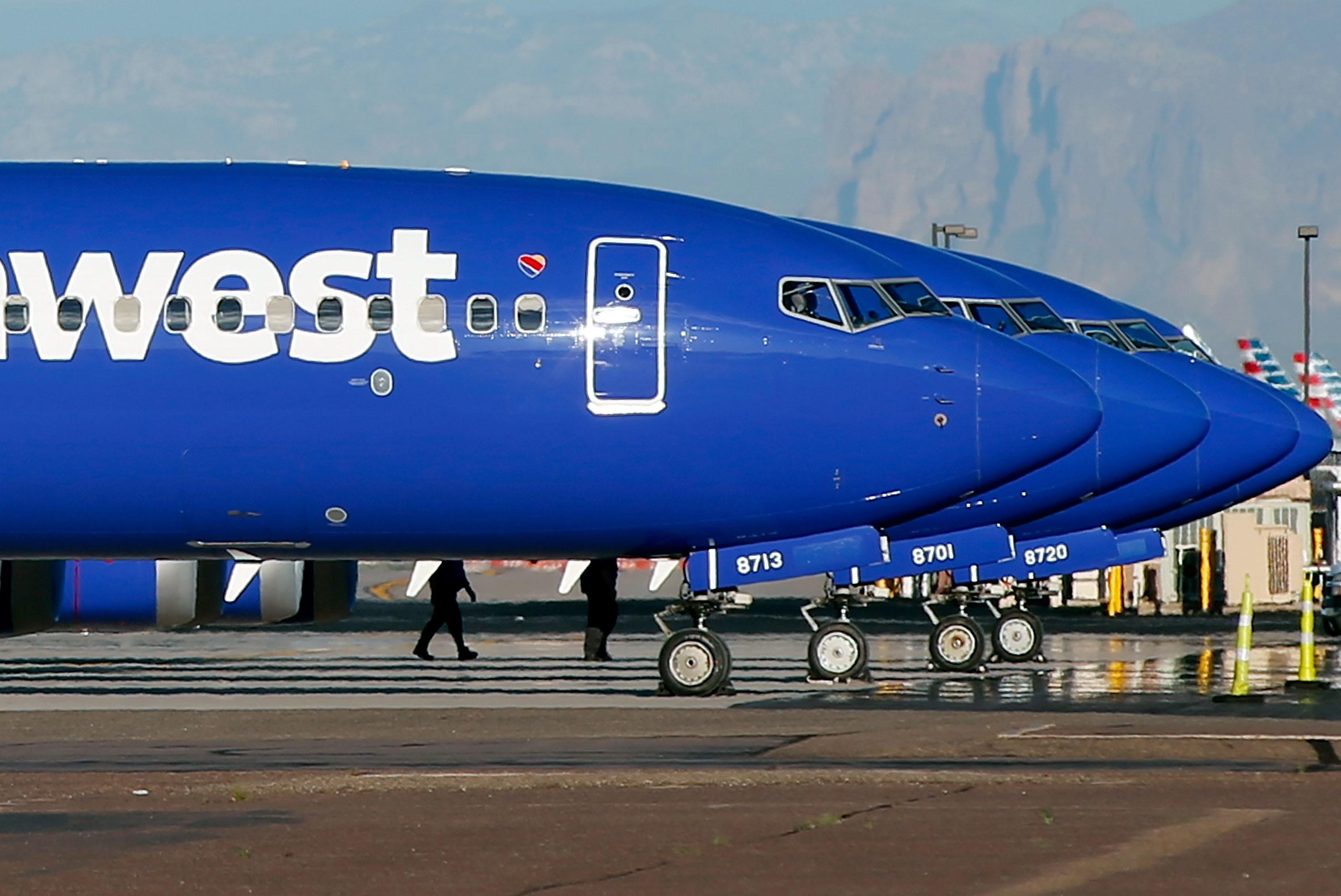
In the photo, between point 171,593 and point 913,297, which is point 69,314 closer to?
point 171,593

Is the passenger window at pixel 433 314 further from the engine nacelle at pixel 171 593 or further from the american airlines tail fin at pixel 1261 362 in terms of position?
the american airlines tail fin at pixel 1261 362

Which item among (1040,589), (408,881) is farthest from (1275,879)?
(1040,589)

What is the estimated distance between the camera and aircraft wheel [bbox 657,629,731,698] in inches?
1015

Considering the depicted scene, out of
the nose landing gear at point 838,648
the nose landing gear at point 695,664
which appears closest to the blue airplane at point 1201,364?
the nose landing gear at point 838,648

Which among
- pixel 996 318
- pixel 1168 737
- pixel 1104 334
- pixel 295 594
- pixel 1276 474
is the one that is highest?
pixel 1104 334

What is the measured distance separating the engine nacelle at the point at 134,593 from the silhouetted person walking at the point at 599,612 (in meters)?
5.13

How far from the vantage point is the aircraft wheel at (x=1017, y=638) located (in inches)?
1342

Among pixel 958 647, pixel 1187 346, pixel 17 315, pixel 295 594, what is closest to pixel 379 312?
pixel 17 315

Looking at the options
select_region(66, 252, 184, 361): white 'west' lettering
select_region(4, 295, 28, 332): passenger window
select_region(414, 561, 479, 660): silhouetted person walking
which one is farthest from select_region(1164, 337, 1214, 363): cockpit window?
select_region(4, 295, 28, 332): passenger window

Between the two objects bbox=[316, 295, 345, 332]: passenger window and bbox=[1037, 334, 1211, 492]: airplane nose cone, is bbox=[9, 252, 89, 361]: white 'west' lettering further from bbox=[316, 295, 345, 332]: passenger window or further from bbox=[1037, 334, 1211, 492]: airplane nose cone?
bbox=[1037, 334, 1211, 492]: airplane nose cone

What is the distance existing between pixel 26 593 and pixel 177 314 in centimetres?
706

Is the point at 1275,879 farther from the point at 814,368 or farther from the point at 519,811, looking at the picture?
the point at 814,368

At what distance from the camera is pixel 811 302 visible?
25.8 m

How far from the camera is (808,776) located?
656 inches
